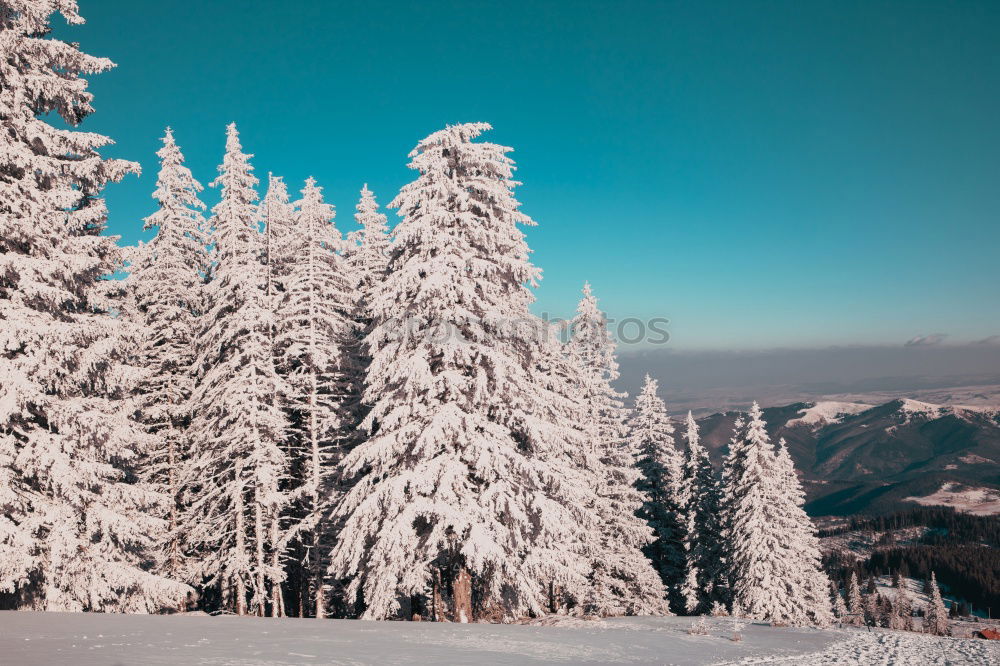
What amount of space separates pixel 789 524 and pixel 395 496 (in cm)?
3157

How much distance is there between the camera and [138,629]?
994 centimetres

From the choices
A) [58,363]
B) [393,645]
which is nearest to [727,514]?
[393,645]

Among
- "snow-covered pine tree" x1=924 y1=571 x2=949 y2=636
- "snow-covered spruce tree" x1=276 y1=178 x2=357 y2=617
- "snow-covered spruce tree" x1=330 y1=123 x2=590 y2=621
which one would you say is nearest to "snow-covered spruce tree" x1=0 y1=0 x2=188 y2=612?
"snow-covered spruce tree" x1=330 y1=123 x2=590 y2=621

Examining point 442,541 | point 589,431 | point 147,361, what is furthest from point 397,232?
A: point 589,431

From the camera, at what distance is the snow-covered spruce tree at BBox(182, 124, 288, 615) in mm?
21516

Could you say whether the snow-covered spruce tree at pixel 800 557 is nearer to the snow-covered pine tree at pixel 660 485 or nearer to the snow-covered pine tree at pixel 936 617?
the snow-covered pine tree at pixel 660 485

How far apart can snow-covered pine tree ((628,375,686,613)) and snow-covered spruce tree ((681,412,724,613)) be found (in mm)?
1003

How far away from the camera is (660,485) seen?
133 feet

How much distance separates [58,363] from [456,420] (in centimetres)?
910

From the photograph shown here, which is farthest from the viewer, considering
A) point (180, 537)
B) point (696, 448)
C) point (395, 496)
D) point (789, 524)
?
point (696, 448)

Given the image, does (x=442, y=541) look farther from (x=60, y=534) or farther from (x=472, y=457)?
(x=60, y=534)

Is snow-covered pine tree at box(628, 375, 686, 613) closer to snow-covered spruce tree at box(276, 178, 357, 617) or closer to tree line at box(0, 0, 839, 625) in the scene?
tree line at box(0, 0, 839, 625)

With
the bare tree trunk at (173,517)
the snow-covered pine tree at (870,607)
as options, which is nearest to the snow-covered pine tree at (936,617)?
the snow-covered pine tree at (870,607)

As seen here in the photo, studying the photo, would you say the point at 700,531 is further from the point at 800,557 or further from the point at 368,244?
the point at 368,244
